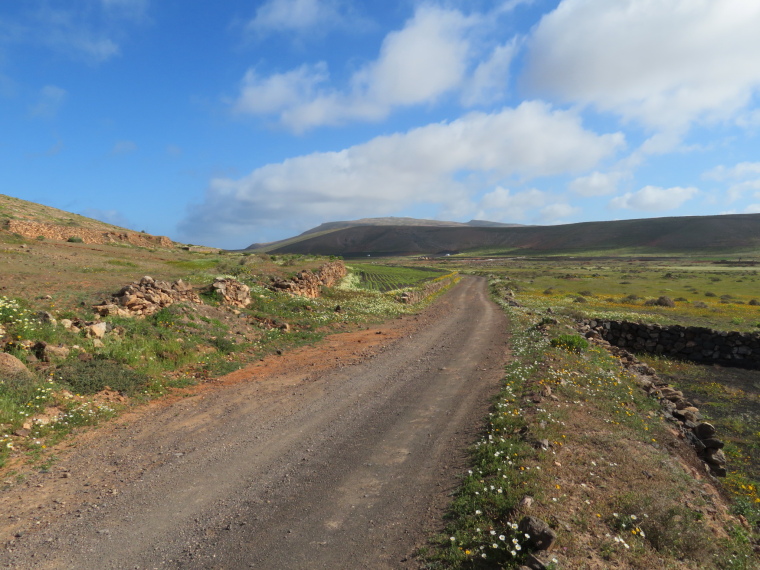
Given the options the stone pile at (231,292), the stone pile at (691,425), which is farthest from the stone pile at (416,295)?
the stone pile at (691,425)

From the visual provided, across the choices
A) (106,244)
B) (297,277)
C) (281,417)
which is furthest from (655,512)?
(106,244)

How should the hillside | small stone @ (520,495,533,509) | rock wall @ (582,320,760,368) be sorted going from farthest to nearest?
1. the hillside
2. rock wall @ (582,320,760,368)
3. small stone @ (520,495,533,509)

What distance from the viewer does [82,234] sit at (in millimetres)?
42250

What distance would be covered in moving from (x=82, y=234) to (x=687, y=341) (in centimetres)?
5399

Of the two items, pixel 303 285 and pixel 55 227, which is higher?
pixel 55 227

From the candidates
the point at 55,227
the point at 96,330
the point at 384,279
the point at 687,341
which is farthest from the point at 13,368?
the point at 384,279

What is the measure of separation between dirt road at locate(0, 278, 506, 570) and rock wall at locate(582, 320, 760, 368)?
18.7 meters

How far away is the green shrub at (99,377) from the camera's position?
11326mm

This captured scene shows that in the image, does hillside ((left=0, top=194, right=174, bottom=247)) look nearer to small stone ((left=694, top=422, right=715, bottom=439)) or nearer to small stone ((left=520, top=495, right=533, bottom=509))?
small stone ((left=520, top=495, right=533, bottom=509))

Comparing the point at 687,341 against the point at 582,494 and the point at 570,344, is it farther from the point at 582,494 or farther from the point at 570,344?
the point at 582,494

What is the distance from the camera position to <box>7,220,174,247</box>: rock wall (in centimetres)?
3684

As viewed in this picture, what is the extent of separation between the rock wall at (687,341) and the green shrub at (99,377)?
82.9ft

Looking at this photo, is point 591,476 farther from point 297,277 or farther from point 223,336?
point 297,277

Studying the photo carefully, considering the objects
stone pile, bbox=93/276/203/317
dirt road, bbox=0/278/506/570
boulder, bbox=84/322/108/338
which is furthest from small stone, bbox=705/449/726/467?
stone pile, bbox=93/276/203/317
